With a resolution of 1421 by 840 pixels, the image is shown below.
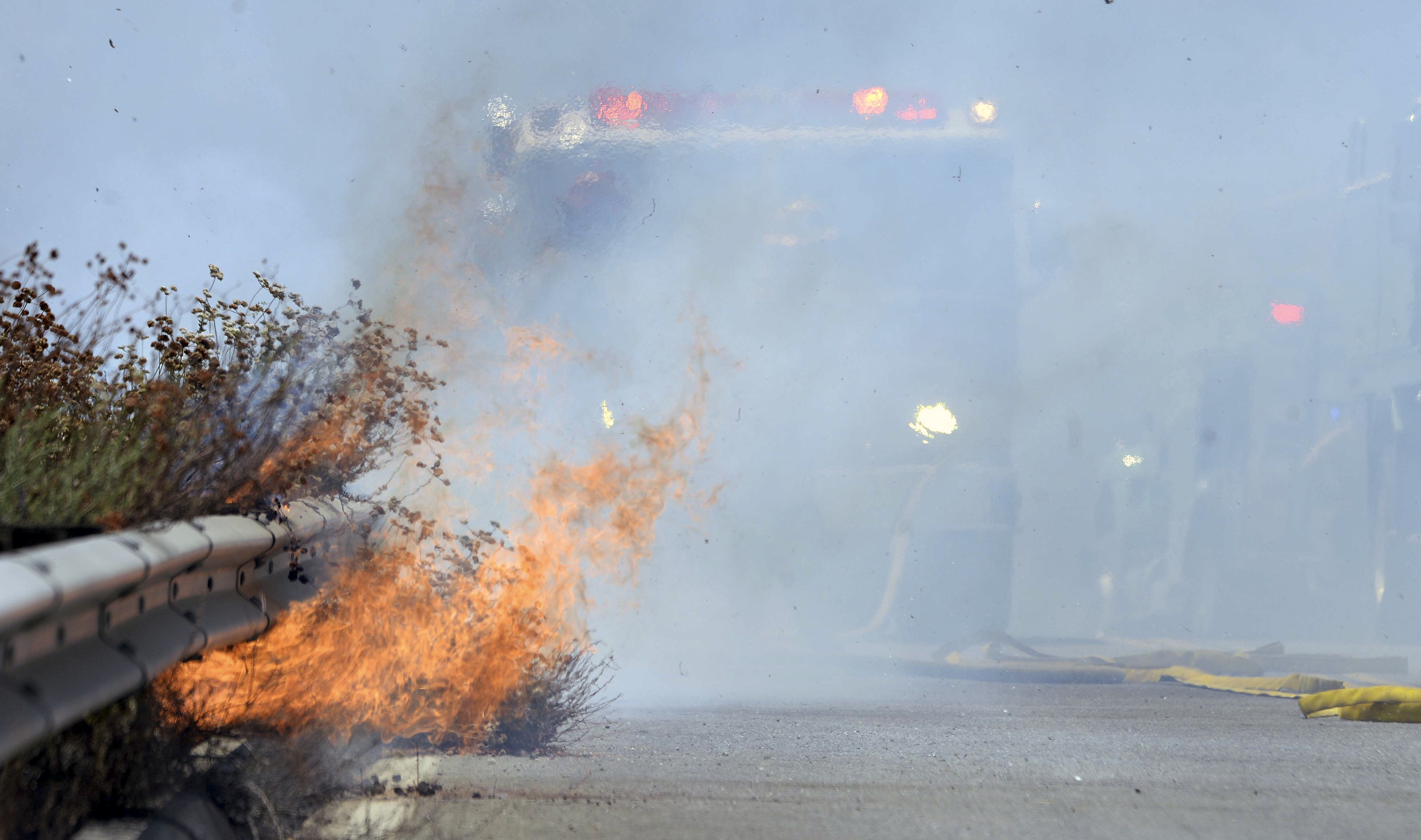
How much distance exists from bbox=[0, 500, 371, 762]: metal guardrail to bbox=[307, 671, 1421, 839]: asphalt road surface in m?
1.50

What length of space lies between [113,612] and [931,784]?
524 centimetres

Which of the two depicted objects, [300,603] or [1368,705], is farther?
[1368,705]

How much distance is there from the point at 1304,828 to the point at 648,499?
18.9 feet

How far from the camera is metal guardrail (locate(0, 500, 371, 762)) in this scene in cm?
263

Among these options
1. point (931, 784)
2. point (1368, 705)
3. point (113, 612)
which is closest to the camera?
point (113, 612)

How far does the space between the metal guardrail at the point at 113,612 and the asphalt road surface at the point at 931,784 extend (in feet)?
4.91

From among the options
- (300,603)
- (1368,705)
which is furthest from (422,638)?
(1368,705)

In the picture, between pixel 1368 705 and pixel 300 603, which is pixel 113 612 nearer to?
pixel 300 603

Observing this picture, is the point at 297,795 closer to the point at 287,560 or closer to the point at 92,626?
the point at 287,560

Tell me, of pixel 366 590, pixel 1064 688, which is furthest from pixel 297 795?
pixel 1064 688

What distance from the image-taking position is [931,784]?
645 cm

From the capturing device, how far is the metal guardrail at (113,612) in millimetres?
2635

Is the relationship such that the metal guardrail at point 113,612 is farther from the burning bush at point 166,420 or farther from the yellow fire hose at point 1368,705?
the yellow fire hose at point 1368,705

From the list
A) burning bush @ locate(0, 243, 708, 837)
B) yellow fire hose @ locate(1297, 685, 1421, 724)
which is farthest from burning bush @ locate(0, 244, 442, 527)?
yellow fire hose @ locate(1297, 685, 1421, 724)
